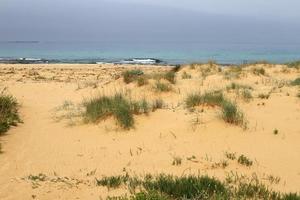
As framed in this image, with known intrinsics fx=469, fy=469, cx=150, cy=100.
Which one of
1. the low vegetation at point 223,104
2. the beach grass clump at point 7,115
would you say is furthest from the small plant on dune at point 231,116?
the beach grass clump at point 7,115

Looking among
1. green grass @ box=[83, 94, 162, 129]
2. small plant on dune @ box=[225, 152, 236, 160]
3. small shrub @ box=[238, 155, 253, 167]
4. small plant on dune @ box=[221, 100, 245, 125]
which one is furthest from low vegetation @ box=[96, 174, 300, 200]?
green grass @ box=[83, 94, 162, 129]

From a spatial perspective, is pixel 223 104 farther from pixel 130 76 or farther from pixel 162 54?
pixel 162 54

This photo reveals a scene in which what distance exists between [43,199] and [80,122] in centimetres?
452

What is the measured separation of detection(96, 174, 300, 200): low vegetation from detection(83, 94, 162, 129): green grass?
338 cm

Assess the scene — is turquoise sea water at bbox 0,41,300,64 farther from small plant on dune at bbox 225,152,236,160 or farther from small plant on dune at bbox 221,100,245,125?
small plant on dune at bbox 225,152,236,160

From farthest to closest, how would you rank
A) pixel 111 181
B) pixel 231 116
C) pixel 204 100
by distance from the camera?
pixel 204 100, pixel 231 116, pixel 111 181

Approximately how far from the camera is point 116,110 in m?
10.0

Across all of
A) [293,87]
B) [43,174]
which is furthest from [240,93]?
[43,174]

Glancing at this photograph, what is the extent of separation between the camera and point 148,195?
5242 millimetres

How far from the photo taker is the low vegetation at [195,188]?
18.4 ft

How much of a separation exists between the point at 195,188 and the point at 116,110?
4.51 m

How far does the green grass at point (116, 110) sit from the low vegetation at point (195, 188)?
3.38 m

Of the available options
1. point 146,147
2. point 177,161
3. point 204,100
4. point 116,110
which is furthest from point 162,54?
point 177,161

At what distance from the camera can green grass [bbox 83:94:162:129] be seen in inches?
387
